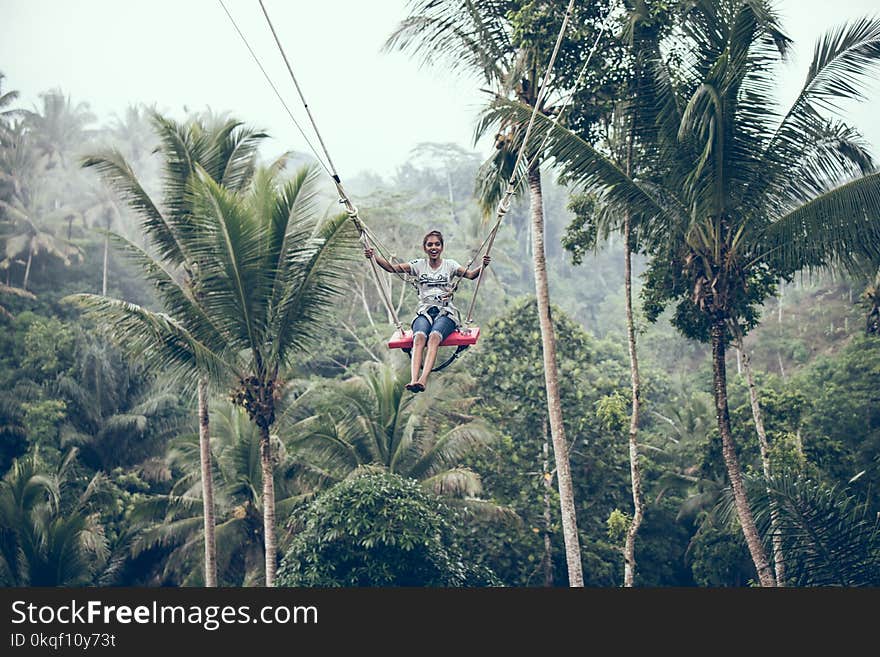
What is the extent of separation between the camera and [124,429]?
21906 millimetres

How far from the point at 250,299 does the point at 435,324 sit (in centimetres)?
436

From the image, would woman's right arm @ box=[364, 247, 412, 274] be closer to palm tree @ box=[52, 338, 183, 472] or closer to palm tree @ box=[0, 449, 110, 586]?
palm tree @ box=[0, 449, 110, 586]

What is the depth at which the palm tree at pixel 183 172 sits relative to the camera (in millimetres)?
12812

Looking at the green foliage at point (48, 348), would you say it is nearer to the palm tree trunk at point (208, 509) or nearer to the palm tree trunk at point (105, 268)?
the palm tree trunk at point (105, 268)

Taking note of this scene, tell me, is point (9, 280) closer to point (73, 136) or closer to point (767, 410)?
point (73, 136)

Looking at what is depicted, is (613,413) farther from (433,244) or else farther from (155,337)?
(433,244)

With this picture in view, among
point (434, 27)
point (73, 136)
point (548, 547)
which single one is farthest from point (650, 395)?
point (73, 136)

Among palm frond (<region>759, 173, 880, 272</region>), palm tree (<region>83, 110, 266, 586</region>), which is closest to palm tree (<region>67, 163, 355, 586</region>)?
palm tree (<region>83, 110, 266, 586</region>)

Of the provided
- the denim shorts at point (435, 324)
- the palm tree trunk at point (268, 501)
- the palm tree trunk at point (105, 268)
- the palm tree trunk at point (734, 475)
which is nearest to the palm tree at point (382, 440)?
the palm tree trunk at point (268, 501)

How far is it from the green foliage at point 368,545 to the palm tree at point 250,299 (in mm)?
589

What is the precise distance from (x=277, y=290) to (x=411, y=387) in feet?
15.3

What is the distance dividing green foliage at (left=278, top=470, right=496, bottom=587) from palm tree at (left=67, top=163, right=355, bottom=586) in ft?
1.93

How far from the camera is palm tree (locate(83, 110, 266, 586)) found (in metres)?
12.8

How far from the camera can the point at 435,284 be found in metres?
8.25
